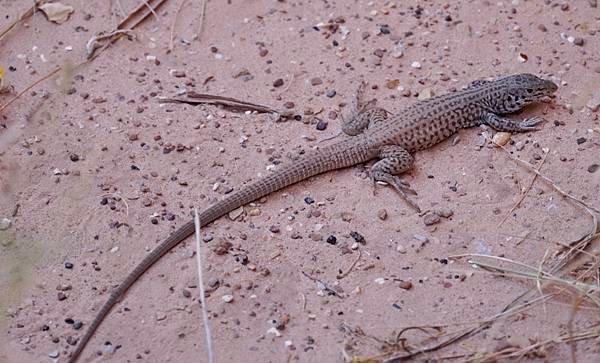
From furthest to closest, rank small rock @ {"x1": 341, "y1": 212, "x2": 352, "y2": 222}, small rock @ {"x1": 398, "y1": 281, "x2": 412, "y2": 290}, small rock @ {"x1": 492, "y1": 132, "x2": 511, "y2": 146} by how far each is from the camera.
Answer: small rock @ {"x1": 492, "y1": 132, "x2": 511, "y2": 146}, small rock @ {"x1": 341, "y1": 212, "x2": 352, "y2": 222}, small rock @ {"x1": 398, "y1": 281, "x2": 412, "y2": 290}

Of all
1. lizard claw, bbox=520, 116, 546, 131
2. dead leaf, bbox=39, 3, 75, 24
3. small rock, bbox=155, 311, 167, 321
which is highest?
dead leaf, bbox=39, 3, 75, 24

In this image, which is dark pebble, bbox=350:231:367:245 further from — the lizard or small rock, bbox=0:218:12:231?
small rock, bbox=0:218:12:231

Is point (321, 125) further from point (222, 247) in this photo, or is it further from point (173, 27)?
point (173, 27)

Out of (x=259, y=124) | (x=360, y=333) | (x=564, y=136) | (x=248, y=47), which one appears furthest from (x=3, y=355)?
(x=564, y=136)

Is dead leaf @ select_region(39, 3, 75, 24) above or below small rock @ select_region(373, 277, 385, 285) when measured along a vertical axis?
above

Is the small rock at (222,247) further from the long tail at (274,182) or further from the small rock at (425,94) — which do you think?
the small rock at (425,94)

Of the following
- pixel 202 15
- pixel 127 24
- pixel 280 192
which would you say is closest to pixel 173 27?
pixel 202 15

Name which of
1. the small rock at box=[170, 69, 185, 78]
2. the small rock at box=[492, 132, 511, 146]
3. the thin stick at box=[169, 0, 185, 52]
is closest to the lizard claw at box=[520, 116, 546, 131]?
the small rock at box=[492, 132, 511, 146]

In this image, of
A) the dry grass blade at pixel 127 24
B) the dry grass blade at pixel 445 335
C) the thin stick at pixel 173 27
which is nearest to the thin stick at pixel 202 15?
the thin stick at pixel 173 27
